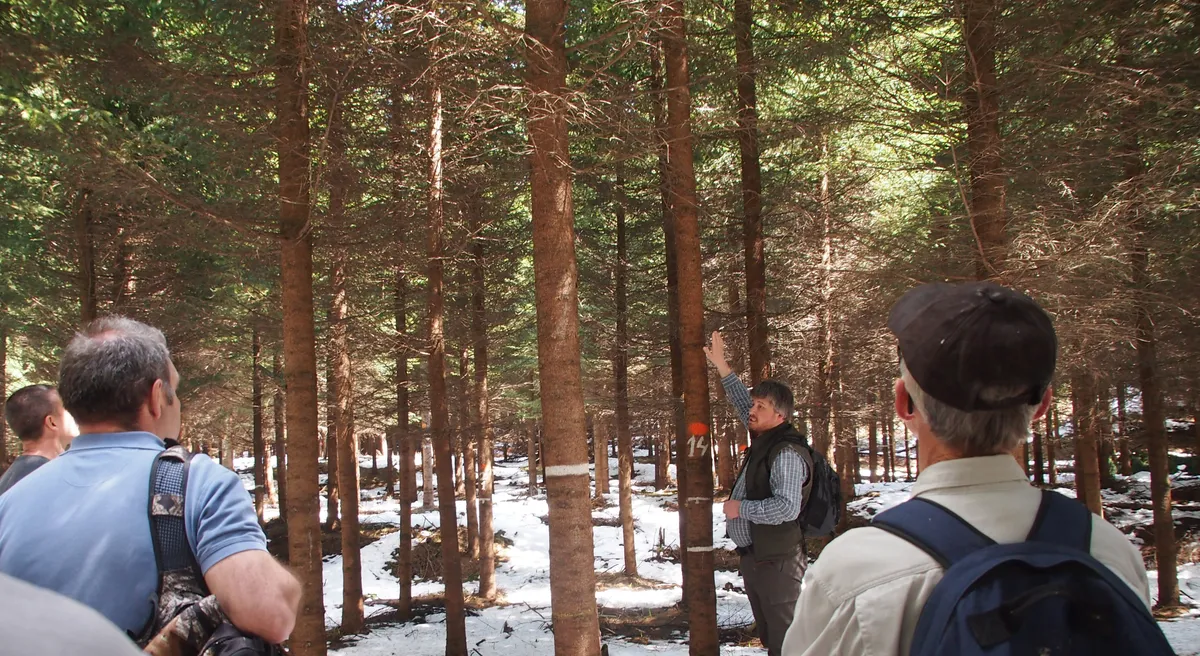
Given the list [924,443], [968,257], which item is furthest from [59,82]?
[968,257]

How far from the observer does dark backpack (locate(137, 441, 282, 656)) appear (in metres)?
1.95

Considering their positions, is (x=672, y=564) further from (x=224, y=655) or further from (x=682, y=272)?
(x=224, y=655)

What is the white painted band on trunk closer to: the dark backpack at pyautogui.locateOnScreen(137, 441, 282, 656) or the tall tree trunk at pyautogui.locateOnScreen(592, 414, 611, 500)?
the dark backpack at pyautogui.locateOnScreen(137, 441, 282, 656)

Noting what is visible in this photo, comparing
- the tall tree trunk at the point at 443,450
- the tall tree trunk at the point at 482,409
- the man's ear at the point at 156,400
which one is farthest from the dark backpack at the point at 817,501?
the tall tree trunk at the point at 482,409

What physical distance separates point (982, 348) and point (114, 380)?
2394mm

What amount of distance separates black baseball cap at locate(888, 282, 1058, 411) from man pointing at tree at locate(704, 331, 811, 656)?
12.2 feet

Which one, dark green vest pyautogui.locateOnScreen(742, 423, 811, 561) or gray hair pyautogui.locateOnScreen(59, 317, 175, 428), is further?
dark green vest pyautogui.locateOnScreen(742, 423, 811, 561)

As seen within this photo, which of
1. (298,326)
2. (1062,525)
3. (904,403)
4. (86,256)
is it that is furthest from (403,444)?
(1062,525)

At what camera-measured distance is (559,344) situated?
5277 mm

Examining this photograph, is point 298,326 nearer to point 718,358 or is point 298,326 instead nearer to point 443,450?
point 718,358

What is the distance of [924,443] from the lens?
1.72 m

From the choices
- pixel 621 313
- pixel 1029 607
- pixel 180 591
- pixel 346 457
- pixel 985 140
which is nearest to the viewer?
pixel 1029 607

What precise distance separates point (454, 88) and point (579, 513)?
11.3 ft

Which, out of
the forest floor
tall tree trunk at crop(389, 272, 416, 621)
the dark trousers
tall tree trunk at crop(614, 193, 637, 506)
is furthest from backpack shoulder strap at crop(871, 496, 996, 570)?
tall tree trunk at crop(389, 272, 416, 621)
